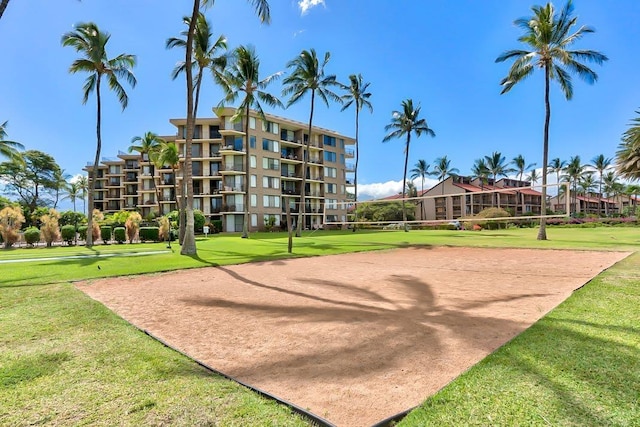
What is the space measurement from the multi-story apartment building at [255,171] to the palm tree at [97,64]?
1736 cm

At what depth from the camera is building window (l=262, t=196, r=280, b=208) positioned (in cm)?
4849

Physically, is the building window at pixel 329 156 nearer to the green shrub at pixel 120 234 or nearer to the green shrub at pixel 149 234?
the green shrub at pixel 149 234

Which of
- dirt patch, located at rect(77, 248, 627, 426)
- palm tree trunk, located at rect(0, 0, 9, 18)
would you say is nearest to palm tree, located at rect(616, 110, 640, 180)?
dirt patch, located at rect(77, 248, 627, 426)

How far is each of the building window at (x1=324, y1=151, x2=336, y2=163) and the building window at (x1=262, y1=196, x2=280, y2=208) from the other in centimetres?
1248

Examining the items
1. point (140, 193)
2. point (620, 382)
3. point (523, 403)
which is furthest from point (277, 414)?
point (140, 193)

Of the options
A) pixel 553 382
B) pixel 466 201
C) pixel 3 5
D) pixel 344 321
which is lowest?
pixel 344 321

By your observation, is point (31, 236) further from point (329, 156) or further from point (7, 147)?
point (329, 156)

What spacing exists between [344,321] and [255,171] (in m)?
43.8

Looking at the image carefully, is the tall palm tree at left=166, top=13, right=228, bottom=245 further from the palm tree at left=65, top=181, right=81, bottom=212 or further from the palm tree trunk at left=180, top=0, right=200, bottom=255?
the palm tree at left=65, top=181, right=81, bottom=212

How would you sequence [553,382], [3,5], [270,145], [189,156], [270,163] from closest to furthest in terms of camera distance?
[553,382], [3,5], [189,156], [270,163], [270,145]

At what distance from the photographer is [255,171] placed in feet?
156

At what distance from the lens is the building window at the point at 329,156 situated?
5784 centimetres

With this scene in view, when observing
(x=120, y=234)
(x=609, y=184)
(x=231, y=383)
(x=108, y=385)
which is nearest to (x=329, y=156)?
(x=120, y=234)

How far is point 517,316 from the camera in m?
5.70
